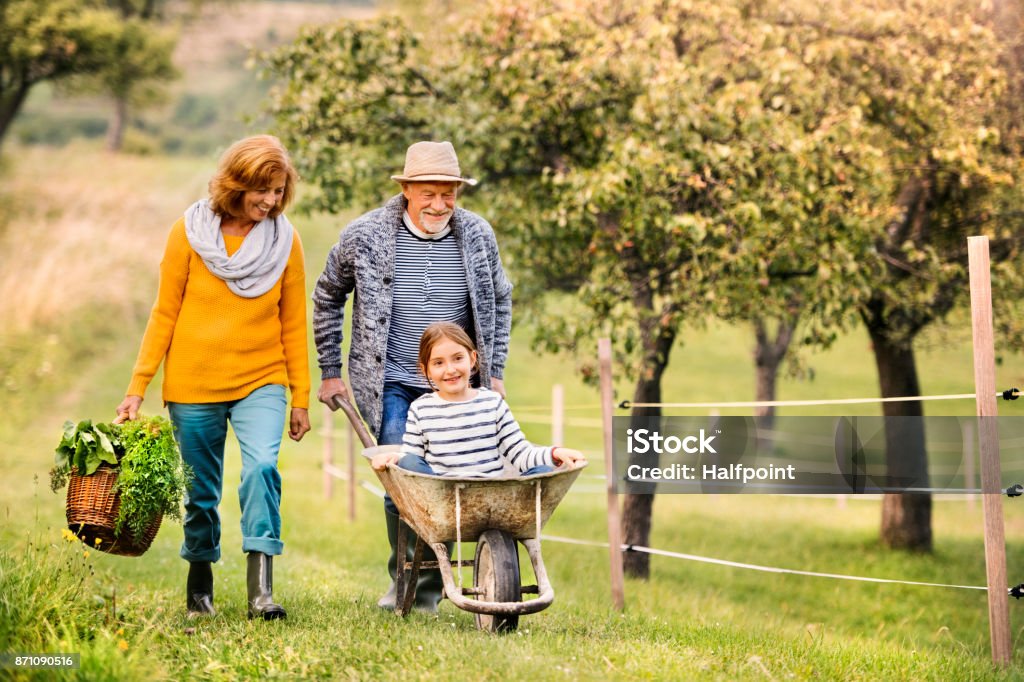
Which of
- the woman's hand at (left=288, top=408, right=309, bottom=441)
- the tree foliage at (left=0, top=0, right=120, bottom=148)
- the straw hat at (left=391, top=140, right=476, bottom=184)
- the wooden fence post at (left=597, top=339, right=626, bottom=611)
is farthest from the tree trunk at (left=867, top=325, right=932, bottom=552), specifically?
the tree foliage at (left=0, top=0, right=120, bottom=148)

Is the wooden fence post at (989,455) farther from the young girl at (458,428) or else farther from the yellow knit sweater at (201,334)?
the yellow knit sweater at (201,334)

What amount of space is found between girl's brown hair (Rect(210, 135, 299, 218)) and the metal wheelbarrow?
1.23m

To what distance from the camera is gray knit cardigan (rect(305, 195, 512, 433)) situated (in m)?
4.98

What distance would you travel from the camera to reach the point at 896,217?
352 inches

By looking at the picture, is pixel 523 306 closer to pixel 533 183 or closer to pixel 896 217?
pixel 533 183

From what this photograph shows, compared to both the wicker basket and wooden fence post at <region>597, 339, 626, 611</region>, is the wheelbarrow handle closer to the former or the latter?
the wicker basket

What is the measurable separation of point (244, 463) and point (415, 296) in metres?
1.06

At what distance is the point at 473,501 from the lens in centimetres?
423

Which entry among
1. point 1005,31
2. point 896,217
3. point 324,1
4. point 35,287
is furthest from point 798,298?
point 324,1

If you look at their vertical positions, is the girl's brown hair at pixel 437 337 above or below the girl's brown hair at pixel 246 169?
below

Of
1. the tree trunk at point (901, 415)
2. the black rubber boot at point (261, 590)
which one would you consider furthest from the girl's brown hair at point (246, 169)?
the tree trunk at point (901, 415)

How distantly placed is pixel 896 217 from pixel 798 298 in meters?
1.06

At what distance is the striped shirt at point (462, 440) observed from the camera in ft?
15.0

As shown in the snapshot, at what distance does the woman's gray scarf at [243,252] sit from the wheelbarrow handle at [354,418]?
23.0 inches
